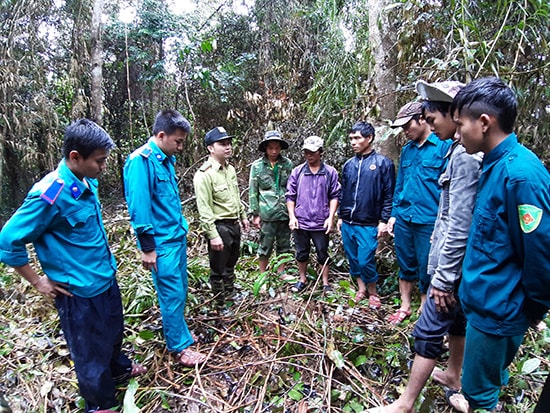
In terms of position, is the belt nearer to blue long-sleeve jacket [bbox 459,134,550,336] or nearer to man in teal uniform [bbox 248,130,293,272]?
man in teal uniform [bbox 248,130,293,272]

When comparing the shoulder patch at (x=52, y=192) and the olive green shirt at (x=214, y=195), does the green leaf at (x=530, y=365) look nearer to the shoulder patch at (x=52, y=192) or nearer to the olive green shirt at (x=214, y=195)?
the olive green shirt at (x=214, y=195)

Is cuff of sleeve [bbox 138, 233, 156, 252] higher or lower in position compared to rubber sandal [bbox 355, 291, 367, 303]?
higher

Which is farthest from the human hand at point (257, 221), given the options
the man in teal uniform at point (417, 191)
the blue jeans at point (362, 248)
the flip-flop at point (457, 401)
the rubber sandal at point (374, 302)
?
the flip-flop at point (457, 401)

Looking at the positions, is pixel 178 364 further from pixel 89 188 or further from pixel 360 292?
pixel 360 292

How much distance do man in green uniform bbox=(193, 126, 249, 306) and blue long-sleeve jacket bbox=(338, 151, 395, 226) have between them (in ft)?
4.02

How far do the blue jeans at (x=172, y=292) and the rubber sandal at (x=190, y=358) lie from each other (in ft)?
0.17

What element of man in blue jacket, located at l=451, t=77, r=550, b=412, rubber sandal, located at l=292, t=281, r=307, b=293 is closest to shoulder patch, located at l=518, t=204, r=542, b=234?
man in blue jacket, located at l=451, t=77, r=550, b=412

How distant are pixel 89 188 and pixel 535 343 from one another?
335 cm

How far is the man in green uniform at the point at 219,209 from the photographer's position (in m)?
3.32

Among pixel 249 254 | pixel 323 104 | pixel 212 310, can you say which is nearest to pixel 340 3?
pixel 323 104

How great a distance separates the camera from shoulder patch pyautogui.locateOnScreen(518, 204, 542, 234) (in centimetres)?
137

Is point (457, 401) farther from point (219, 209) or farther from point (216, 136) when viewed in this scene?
point (216, 136)

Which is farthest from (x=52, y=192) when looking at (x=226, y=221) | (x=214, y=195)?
(x=226, y=221)

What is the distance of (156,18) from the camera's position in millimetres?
8648
